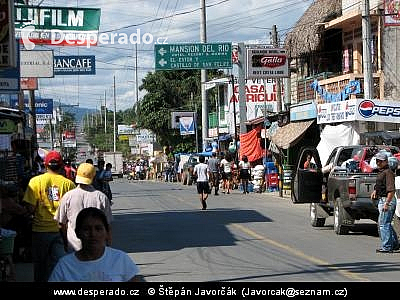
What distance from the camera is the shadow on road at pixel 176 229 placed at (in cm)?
1546

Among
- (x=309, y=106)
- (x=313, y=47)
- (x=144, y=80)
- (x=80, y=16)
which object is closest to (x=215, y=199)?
(x=309, y=106)

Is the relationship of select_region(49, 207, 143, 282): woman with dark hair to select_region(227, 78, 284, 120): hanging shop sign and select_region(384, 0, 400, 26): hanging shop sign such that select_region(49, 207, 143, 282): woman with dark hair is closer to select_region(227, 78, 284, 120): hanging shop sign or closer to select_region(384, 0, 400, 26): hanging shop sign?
select_region(384, 0, 400, 26): hanging shop sign

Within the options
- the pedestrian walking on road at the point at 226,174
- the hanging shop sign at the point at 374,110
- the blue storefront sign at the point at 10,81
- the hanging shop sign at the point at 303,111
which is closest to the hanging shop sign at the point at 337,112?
the hanging shop sign at the point at 374,110

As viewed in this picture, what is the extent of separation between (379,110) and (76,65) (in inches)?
432

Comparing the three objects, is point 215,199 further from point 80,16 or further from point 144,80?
point 144,80

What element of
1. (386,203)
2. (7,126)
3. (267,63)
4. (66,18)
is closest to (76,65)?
(7,126)

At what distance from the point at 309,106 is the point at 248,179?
569cm

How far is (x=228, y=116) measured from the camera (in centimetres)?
5969

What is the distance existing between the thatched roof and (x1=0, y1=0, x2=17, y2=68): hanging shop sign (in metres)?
23.7

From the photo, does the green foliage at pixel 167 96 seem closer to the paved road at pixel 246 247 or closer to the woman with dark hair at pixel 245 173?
the woman with dark hair at pixel 245 173

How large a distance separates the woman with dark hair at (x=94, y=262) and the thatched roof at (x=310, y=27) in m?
29.6

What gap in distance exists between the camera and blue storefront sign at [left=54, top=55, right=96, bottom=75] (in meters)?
27.4

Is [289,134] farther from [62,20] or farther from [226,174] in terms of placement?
[62,20]

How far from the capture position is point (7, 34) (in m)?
11.6
